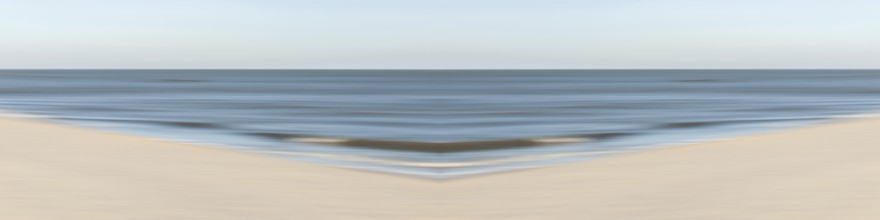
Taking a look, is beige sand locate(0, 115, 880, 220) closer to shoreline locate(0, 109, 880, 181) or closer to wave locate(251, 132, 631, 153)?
shoreline locate(0, 109, 880, 181)

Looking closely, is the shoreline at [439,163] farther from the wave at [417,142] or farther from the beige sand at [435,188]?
the beige sand at [435,188]

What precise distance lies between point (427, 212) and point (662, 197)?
4.08ft

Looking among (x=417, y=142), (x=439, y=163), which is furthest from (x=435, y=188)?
(x=417, y=142)

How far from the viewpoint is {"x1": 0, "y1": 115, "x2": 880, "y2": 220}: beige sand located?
4.21 meters

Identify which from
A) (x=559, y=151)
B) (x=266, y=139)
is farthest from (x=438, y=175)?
(x=266, y=139)

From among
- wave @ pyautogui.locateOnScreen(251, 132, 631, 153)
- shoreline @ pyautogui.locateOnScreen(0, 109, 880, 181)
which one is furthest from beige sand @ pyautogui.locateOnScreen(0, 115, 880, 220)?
wave @ pyautogui.locateOnScreen(251, 132, 631, 153)

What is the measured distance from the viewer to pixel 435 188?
16.0 ft

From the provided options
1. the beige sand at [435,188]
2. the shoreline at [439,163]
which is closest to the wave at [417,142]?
the shoreline at [439,163]

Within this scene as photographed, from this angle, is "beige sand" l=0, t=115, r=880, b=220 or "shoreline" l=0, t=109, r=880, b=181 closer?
"beige sand" l=0, t=115, r=880, b=220

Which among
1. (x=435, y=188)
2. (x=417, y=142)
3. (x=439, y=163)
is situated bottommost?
(x=435, y=188)

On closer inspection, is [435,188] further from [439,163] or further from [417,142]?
[417,142]

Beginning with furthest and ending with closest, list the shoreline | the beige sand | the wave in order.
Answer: the wave
the shoreline
the beige sand

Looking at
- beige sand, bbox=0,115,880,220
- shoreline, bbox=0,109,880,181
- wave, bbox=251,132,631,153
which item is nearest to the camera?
beige sand, bbox=0,115,880,220

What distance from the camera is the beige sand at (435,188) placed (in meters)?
4.21
